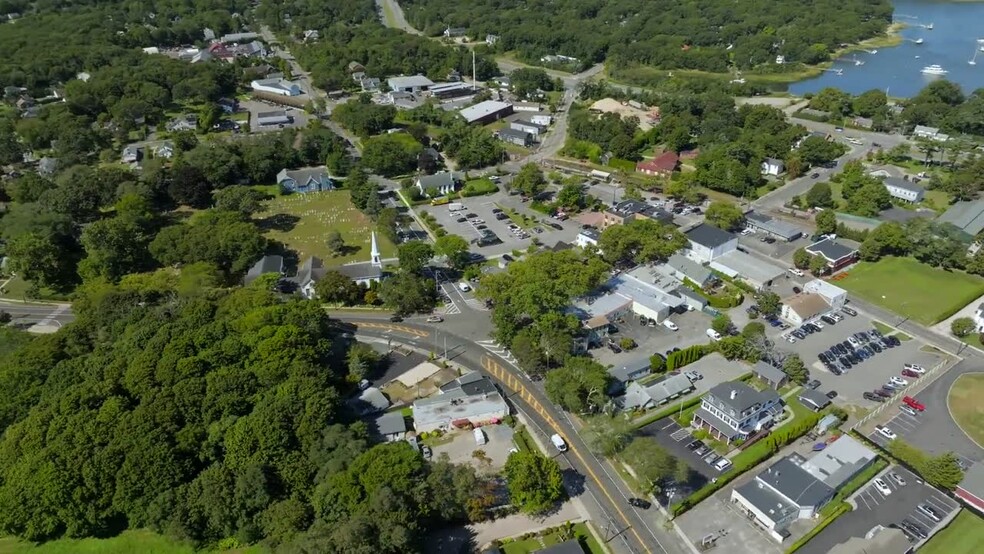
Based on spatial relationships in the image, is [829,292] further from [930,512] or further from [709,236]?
[930,512]

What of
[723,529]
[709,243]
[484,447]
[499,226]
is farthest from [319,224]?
[723,529]

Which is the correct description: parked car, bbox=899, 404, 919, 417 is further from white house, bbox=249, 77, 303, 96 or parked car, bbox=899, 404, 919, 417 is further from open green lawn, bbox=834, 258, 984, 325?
Answer: white house, bbox=249, 77, 303, 96

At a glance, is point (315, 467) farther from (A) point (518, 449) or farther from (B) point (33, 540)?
(B) point (33, 540)

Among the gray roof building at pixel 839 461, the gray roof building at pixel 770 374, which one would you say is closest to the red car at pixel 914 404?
the gray roof building at pixel 839 461

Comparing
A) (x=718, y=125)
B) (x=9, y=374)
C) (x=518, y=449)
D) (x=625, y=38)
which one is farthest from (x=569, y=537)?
(x=625, y=38)

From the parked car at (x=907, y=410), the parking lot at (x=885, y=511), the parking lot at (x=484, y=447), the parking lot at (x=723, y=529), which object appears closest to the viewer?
the parking lot at (x=723, y=529)

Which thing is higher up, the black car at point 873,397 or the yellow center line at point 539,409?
the black car at point 873,397

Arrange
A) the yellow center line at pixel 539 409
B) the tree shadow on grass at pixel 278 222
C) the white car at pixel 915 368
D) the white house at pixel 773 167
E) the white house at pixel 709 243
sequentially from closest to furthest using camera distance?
the yellow center line at pixel 539 409 → the white car at pixel 915 368 → the white house at pixel 709 243 → the tree shadow on grass at pixel 278 222 → the white house at pixel 773 167

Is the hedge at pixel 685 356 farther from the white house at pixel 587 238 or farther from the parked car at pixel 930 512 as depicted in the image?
the white house at pixel 587 238
